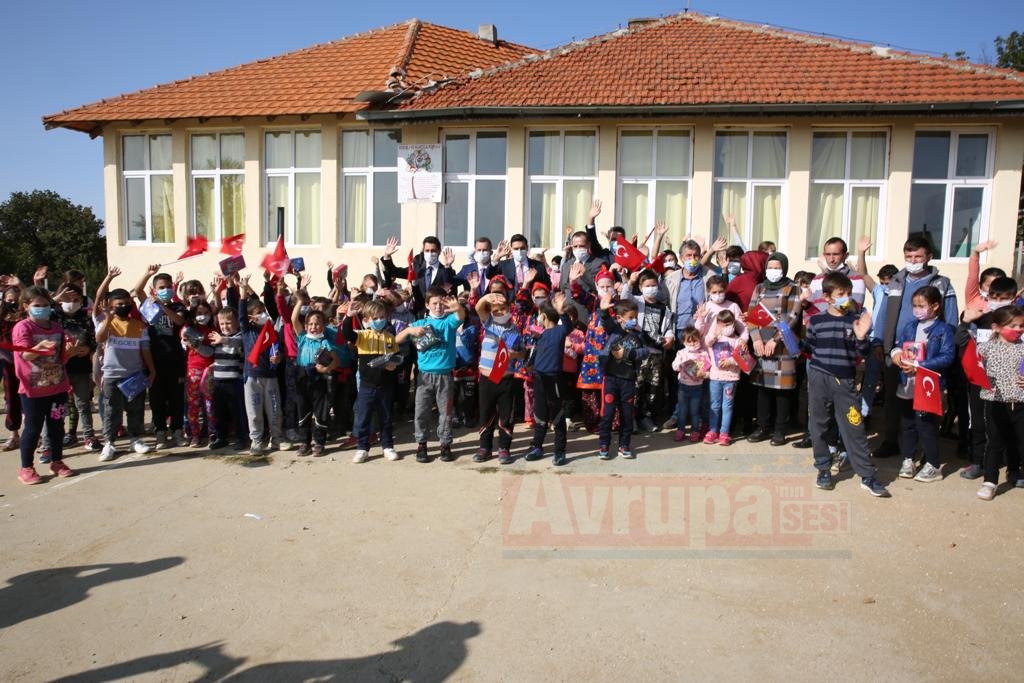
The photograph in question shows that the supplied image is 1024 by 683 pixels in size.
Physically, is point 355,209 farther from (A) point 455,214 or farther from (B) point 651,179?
(B) point 651,179

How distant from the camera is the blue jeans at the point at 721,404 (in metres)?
7.57

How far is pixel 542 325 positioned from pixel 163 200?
1138 cm

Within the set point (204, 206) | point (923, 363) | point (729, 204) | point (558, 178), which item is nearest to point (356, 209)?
point (204, 206)

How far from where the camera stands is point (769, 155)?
1267 centimetres

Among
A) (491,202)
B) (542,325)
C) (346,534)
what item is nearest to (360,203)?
(491,202)

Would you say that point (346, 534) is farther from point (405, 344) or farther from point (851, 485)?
point (851, 485)

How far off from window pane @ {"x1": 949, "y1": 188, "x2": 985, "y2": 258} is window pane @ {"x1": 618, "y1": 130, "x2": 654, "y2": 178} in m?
5.27

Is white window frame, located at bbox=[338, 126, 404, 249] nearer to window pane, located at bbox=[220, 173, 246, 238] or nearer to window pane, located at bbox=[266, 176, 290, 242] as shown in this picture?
window pane, located at bbox=[266, 176, 290, 242]

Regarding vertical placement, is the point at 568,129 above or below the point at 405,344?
above

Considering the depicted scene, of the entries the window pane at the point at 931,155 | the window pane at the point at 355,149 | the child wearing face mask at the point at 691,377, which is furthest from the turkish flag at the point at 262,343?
the window pane at the point at 931,155

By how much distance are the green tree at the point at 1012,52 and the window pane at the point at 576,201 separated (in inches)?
998

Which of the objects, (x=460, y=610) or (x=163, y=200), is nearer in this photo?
(x=460, y=610)

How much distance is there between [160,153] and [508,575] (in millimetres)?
13927

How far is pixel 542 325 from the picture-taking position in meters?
7.32
